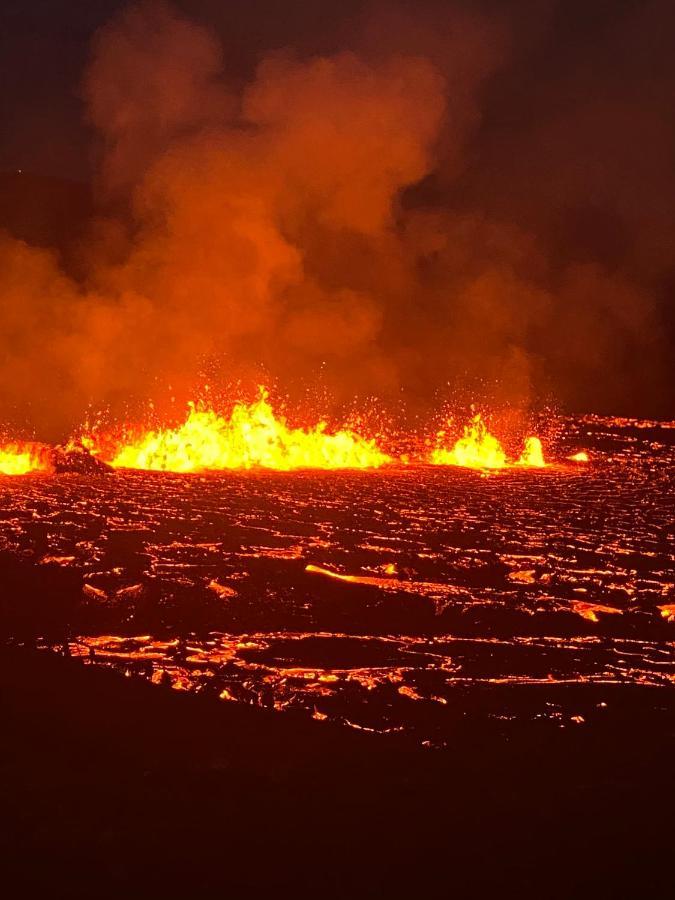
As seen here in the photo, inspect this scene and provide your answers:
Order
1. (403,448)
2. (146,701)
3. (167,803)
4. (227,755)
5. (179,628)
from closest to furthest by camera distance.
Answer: (167,803) < (227,755) < (146,701) < (179,628) < (403,448)

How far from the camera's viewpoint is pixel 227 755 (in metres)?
3.12

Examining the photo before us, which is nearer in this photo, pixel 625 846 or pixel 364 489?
pixel 625 846

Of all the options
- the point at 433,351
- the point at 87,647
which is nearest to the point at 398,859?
the point at 87,647

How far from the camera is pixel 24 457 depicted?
10469 millimetres

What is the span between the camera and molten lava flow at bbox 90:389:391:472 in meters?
11.5

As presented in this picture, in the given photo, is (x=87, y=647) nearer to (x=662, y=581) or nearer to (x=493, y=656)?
(x=493, y=656)

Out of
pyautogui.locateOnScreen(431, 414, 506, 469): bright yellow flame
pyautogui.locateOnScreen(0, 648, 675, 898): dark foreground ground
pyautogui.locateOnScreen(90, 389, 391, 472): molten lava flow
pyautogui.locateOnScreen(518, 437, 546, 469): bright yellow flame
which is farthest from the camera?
pyautogui.locateOnScreen(518, 437, 546, 469): bright yellow flame

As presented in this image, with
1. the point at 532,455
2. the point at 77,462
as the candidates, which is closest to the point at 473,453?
the point at 532,455

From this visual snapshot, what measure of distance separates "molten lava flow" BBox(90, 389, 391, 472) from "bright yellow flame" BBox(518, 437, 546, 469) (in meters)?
2.42

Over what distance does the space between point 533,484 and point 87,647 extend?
7.81 meters


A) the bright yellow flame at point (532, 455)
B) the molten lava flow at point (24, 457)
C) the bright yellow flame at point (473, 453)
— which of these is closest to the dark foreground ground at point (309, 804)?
the molten lava flow at point (24, 457)

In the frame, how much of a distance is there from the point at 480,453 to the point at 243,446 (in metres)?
3.97

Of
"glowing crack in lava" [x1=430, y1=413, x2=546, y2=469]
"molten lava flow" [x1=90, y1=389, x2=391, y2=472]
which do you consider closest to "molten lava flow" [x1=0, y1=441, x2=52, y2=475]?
"molten lava flow" [x1=90, y1=389, x2=391, y2=472]

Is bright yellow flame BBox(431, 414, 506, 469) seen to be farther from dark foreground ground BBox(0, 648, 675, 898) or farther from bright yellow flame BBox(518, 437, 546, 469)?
dark foreground ground BBox(0, 648, 675, 898)
